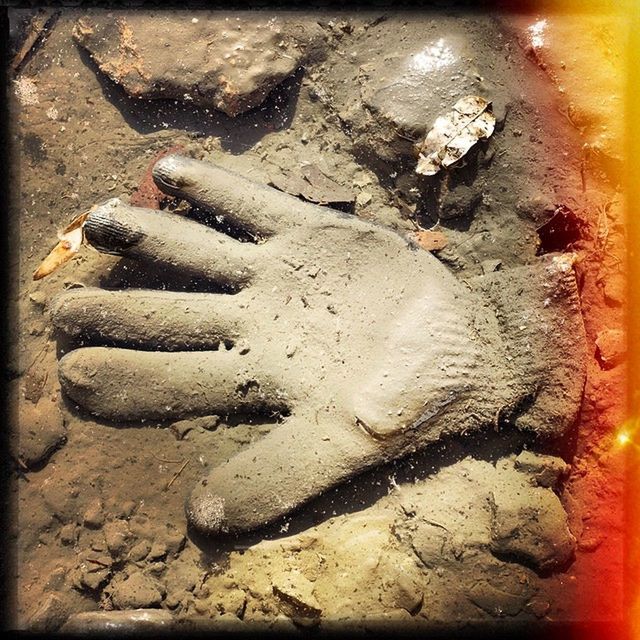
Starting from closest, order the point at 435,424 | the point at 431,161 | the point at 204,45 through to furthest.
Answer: the point at 435,424, the point at 431,161, the point at 204,45

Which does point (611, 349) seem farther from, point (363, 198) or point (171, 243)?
point (171, 243)

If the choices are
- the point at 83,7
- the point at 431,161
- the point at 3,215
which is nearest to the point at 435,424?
the point at 431,161

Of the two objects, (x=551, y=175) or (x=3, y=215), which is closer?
(x=551, y=175)

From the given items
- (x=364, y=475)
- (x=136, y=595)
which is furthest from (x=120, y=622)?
(x=364, y=475)

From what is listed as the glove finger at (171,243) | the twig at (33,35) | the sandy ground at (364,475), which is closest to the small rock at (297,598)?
the sandy ground at (364,475)

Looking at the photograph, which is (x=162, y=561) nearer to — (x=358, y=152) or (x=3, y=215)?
(x=3, y=215)

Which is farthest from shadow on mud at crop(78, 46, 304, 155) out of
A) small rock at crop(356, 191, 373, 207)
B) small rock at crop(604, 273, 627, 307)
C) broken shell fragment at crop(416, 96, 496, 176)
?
small rock at crop(604, 273, 627, 307)
